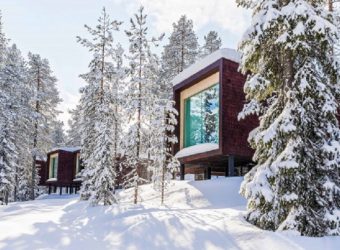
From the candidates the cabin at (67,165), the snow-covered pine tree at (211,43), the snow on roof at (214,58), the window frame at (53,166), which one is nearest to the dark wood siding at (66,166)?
the cabin at (67,165)

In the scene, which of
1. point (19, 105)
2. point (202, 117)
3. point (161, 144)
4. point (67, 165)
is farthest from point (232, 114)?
point (67, 165)

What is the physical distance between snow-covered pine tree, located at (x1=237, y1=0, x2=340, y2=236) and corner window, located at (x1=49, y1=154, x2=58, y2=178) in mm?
31456

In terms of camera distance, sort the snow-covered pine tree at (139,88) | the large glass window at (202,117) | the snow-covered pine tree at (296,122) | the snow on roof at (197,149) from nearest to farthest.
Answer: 1. the snow-covered pine tree at (296,122)
2. the snow on roof at (197,149)
3. the large glass window at (202,117)
4. the snow-covered pine tree at (139,88)

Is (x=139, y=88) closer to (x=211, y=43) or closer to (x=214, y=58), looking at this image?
(x=214, y=58)

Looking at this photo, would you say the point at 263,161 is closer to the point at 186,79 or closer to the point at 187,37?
the point at 186,79

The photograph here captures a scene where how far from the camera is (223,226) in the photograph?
834 cm

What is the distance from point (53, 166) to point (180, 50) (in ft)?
58.1

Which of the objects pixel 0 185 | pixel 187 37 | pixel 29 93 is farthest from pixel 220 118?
pixel 187 37

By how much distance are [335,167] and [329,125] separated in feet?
3.01

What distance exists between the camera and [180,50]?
39.5m

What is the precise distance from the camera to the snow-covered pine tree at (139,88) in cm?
1658

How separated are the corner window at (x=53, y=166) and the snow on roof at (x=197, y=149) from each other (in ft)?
72.8

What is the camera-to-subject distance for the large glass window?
16312 mm

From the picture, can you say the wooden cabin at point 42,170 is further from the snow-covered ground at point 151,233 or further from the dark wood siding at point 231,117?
the snow-covered ground at point 151,233
